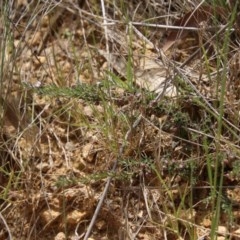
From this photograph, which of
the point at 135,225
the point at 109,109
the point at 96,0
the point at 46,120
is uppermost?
the point at 96,0

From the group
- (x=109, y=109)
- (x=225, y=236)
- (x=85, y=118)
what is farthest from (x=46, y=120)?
(x=225, y=236)

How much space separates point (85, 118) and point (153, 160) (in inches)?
9.7

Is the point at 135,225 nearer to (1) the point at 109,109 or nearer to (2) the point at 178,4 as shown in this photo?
(1) the point at 109,109

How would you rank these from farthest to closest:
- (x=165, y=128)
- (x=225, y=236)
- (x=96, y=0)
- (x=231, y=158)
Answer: (x=96, y=0), (x=165, y=128), (x=231, y=158), (x=225, y=236)

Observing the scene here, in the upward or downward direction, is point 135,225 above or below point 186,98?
below

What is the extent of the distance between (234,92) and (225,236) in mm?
393

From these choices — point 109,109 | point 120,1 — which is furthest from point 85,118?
point 120,1

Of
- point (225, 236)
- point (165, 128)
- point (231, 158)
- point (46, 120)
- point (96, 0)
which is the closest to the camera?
point (225, 236)

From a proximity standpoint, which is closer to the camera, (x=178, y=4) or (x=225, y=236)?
(x=225, y=236)

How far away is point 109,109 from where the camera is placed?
1.50m

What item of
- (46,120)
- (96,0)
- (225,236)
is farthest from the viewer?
(96,0)

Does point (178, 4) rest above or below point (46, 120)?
above

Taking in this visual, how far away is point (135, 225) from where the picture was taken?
4.76 feet

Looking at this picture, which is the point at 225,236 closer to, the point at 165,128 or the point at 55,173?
the point at 165,128
